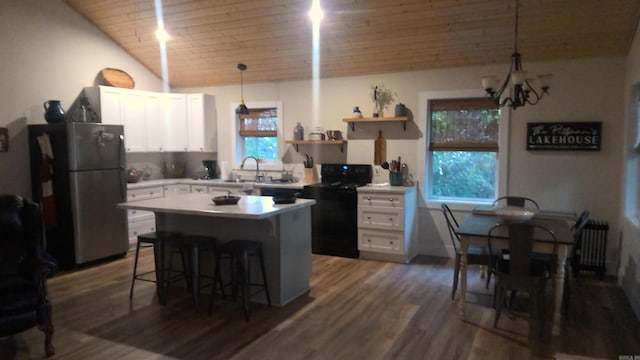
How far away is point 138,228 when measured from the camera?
5.89 m

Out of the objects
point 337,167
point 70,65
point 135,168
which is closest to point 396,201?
point 337,167

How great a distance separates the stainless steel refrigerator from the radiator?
17.0 ft

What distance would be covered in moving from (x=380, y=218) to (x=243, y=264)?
2.13 metres

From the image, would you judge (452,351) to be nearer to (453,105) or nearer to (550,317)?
(550,317)

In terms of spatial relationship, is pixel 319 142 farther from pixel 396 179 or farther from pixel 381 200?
pixel 381 200

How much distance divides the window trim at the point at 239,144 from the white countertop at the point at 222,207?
230 cm

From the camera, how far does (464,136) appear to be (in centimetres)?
535

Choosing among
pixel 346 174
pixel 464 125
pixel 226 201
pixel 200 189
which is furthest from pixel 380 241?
pixel 200 189

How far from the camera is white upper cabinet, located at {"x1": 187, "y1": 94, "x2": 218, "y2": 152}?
21.4ft

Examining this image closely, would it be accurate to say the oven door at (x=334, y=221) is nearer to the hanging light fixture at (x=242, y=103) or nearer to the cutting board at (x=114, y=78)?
the hanging light fixture at (x=242, y=103)

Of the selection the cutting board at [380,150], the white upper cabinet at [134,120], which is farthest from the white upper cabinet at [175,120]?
the cutting board at [380,150]

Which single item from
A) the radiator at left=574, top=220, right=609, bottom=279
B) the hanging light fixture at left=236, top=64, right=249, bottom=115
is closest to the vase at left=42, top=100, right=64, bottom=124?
the hanging light fixture at left=236, top=64, right=249, bottom=115

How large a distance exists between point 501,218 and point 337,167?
2514 mm

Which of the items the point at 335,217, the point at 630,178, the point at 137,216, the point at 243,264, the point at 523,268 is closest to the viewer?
the point at 523,268
